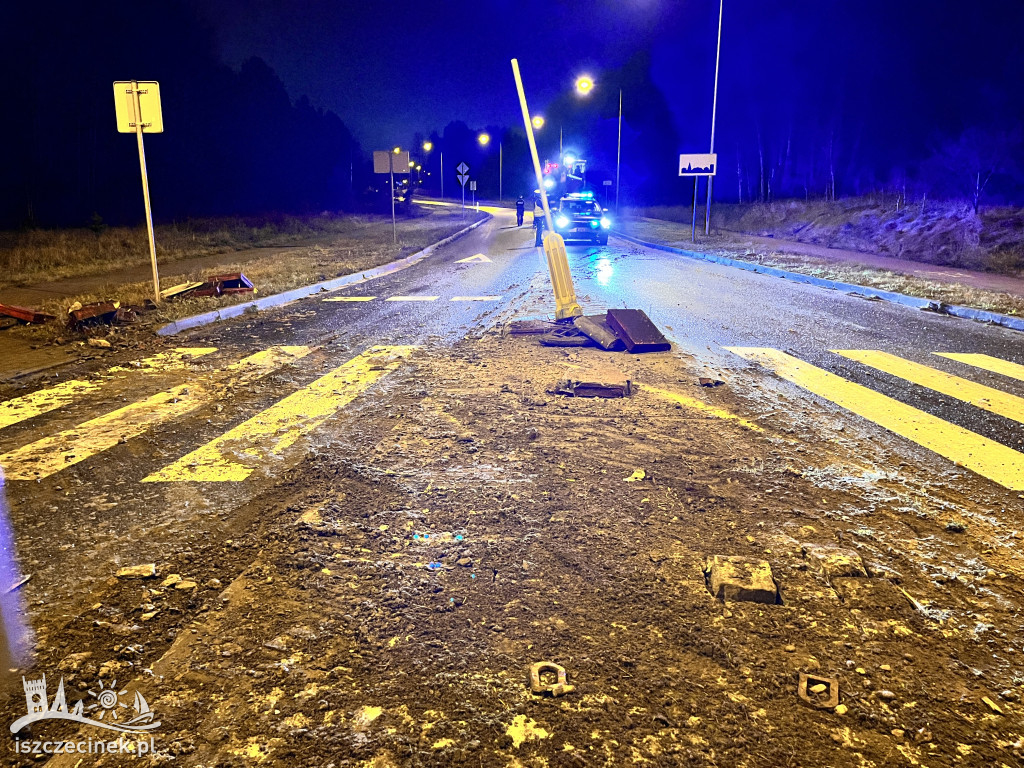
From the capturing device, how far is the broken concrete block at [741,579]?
3.13 m

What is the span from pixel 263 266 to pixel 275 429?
14.0m

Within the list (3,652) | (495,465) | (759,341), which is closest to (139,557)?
(3,652)

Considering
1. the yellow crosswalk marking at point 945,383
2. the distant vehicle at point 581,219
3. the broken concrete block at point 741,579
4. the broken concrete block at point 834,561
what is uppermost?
the distant vehicle at point 581,219

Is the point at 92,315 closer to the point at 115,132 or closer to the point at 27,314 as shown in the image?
the point at 27,314

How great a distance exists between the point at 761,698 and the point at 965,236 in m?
24.2

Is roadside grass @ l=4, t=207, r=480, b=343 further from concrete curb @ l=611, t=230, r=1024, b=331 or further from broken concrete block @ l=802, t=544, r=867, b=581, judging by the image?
concrete curb @ l=611, t=230, r=1024, b=331

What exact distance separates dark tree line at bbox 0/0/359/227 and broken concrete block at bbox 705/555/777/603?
38.5 meters

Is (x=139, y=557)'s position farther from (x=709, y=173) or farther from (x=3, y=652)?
(x=709, y=173)

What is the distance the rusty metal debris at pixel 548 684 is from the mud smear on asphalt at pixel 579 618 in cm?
4

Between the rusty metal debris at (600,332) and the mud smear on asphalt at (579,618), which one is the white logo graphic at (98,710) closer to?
the mud smear on asphalt at (579,618)

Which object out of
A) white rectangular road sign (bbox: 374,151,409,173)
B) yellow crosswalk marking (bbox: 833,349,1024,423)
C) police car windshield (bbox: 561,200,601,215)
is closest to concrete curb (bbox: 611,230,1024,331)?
yellow crosswalk marking (bbox: 833,349,1024,423)

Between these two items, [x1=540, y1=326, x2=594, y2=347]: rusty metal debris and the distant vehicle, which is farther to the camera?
A: the distant vehicle

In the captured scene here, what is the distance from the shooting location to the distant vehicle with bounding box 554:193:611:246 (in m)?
25.5

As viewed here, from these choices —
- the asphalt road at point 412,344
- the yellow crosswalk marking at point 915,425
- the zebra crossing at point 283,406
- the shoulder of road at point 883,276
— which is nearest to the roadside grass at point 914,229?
the shoulder of road at point 883,276
